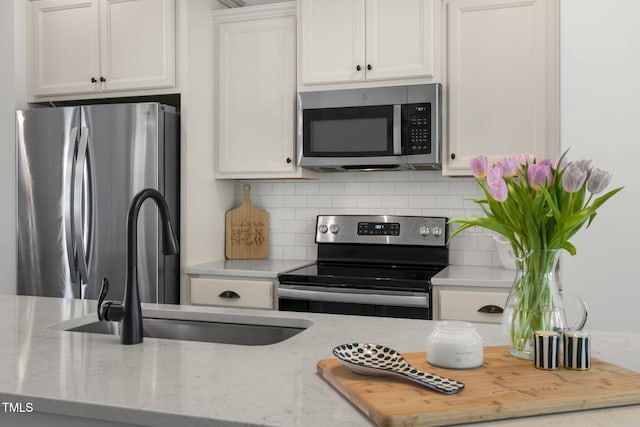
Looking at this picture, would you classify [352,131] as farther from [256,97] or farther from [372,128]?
[256,97]

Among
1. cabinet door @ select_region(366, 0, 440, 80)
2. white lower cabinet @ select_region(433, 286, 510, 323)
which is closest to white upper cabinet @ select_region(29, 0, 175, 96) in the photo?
cabinet door @ select_region(366, 0, 440, 80)

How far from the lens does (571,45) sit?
2521mm

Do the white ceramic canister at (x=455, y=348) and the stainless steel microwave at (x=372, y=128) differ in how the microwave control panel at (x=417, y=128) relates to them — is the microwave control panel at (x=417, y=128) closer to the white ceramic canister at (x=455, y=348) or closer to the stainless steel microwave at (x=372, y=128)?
the stainless steel microwave at (x=372, y=128)

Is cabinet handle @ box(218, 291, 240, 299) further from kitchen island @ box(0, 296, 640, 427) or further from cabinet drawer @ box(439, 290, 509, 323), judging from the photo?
kitchen island @ box(0, 296, 640, 427)

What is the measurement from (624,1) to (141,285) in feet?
8.77

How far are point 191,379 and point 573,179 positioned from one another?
871 mm

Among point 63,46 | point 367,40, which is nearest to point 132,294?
point 367,40

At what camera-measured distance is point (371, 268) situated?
3426 mm

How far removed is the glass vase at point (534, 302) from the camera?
1297 mm

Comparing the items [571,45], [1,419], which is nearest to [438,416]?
[1,419]

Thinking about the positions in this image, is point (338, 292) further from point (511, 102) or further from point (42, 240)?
point (42, 240)

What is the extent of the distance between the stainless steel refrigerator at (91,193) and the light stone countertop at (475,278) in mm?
1479

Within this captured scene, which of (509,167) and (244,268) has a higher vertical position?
(509,167)

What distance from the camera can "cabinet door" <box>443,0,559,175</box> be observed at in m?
2.93
